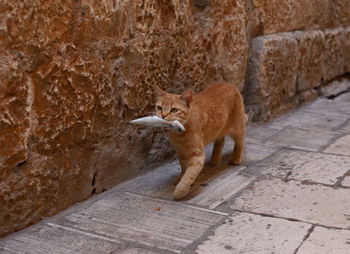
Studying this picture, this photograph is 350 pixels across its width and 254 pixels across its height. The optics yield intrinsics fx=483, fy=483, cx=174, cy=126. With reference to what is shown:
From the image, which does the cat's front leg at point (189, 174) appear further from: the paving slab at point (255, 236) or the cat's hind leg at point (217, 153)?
the cat's hind leg at point (217, 153)

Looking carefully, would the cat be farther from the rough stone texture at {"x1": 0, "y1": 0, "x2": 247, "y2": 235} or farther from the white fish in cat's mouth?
the rough stone texture at {"x1": 0, "y1": 0, "x2": 247, "y2": 235}

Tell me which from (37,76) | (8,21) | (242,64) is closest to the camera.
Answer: (8,21)

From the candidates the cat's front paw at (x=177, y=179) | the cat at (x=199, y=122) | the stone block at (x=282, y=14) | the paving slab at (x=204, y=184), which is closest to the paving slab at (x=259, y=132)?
the cat at (x=199, y=122)

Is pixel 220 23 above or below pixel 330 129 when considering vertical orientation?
above

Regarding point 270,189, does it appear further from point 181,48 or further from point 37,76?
point 37,76

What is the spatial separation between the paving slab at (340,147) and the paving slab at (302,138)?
7 centimetres

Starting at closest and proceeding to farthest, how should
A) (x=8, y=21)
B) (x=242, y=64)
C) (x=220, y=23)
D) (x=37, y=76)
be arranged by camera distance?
(x=8, y=21)
(x=37, y=76)
(x=220, y=23)
(x=242, y=64)

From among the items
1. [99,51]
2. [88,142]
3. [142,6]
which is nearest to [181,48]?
[142,6]

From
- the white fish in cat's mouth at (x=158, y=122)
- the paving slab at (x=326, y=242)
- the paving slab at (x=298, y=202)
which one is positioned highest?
the white fish in cat's mouth at (x=158, y=122)

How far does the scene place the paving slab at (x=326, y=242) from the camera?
7.07 ft

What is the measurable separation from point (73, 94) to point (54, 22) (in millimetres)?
386

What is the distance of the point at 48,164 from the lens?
2.45 metres

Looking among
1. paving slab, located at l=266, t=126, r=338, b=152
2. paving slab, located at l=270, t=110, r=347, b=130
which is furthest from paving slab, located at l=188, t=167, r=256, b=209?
paving slab, located at l=270, t=110, r=347, b=130

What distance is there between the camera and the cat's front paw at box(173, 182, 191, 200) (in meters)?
2.73
